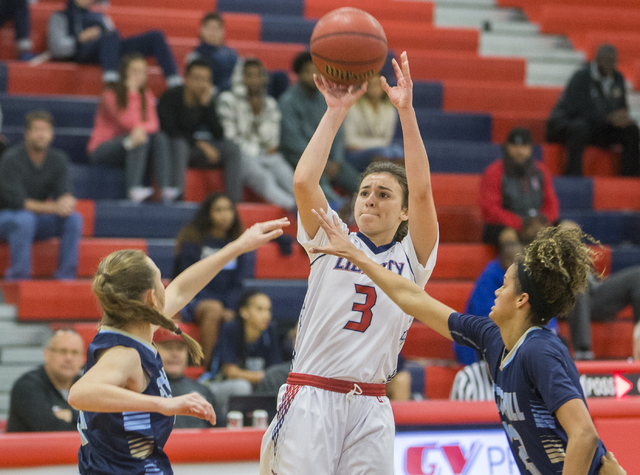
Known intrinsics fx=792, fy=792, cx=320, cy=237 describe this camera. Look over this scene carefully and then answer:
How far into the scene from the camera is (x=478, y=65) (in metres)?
10.2

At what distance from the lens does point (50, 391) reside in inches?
195

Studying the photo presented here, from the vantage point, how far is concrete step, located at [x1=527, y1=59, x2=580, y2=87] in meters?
10.4

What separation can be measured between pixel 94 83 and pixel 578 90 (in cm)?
546

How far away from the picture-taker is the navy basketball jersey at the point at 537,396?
8.32ft

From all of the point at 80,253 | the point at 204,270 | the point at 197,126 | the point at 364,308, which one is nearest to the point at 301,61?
the point at 197,126

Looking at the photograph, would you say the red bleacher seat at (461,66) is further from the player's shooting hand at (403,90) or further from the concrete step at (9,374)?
the player's shooting hand at (403,90)

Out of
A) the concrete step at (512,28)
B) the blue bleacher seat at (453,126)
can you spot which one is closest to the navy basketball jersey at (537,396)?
the blue bleacher seat at (453,126)

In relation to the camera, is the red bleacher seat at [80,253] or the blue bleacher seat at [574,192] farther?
the blue bleacher seat at [574,192]

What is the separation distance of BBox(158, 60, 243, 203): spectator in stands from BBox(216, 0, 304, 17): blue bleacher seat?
2787 millimetres

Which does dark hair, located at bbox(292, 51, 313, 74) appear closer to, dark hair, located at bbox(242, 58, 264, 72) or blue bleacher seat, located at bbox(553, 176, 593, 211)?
dark hair, located at bbox(242, 58, 264, 72)

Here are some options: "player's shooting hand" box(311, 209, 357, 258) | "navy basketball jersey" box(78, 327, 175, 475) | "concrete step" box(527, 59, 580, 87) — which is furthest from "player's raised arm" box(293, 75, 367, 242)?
"concrete step" box(527, 59, 580, 87)

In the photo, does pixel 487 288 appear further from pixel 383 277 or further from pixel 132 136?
pixel 383 277

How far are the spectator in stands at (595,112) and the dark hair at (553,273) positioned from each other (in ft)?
21.9

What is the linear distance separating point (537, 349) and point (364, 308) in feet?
2.47
